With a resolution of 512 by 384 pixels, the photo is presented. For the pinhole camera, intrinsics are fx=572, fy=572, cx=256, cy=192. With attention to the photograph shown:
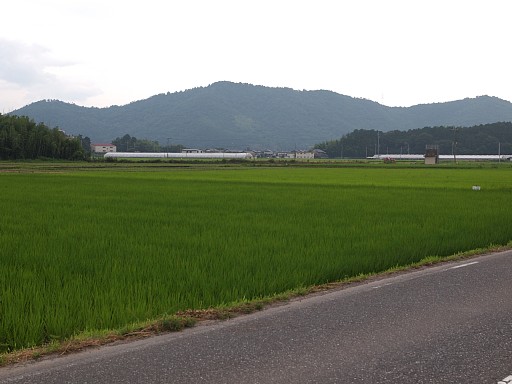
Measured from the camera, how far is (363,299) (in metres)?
7.02

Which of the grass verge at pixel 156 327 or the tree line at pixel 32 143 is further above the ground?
the tree line at pixel 32 143

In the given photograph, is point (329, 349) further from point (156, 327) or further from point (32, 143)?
Answer: point (32, 143)

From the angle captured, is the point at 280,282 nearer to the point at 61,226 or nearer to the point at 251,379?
the point at 251,379

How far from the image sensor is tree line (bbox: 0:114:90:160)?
94250 mm

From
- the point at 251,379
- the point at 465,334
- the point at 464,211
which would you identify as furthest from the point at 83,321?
the point at 464,211

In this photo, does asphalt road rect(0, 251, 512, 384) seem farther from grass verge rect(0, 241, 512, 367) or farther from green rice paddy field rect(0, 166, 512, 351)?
green rice paddy field rect(0, 166, 512, 351)

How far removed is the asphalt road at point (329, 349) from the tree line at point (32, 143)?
315 ft

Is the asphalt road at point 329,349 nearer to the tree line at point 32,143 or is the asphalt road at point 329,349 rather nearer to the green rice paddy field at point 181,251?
the green rice paddy field at point 181,251

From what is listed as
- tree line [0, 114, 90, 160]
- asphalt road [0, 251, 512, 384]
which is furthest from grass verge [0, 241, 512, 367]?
tree line [0, 114, 90, 160]

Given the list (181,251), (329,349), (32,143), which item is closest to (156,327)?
(329,349)

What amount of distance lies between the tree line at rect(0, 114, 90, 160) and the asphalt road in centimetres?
9604

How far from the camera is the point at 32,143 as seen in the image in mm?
98000

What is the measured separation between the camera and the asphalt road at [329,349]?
4508 millimetres

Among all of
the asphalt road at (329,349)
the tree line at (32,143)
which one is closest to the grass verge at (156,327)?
the asphalt road at (329,349)
